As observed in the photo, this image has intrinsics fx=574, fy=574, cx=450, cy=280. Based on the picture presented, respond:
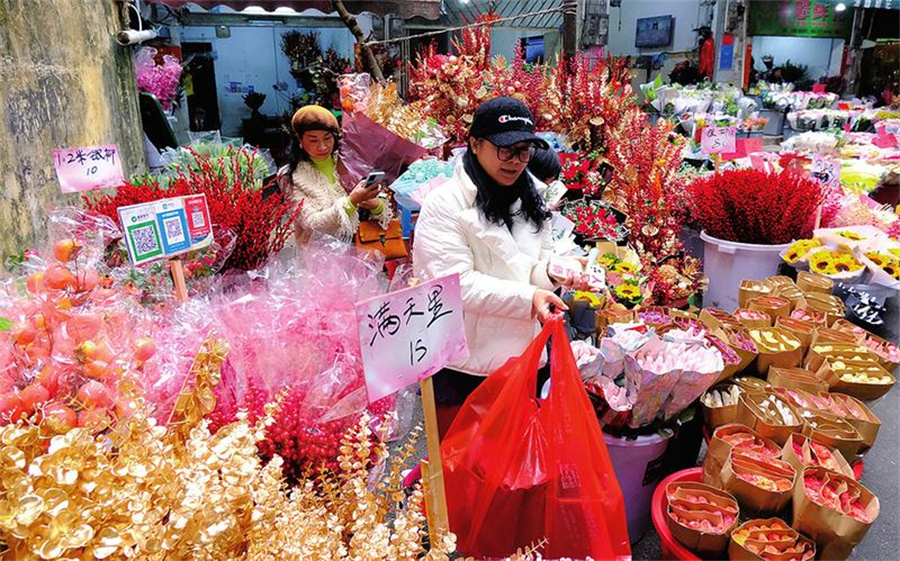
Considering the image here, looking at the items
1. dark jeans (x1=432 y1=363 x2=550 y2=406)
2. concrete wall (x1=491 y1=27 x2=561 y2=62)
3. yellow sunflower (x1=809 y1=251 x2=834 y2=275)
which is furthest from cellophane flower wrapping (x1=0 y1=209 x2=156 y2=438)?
concrete wall (x1=491 y1=27 x2=561 y2=62)

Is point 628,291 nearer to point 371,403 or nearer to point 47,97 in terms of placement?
point 371,403

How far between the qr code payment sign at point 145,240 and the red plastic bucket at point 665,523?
5.20 feet

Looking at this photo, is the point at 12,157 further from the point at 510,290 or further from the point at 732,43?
the point at 732,43

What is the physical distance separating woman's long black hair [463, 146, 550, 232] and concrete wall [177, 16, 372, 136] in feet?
25.3

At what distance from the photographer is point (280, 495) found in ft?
3.11

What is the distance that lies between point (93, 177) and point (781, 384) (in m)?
2.79

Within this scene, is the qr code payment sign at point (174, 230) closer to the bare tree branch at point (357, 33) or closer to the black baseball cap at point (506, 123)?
the black baseball cap at point (506, 123)

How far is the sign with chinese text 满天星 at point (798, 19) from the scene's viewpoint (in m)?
13.6

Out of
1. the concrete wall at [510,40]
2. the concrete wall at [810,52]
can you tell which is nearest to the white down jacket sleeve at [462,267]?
the concrete wall at [510,40]

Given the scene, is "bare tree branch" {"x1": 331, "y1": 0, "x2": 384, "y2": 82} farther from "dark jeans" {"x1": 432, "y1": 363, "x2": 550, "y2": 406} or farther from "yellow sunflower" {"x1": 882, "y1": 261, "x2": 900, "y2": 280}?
"yellow sunflower" {"x1": 882, "y1": 261, "x2": 900, "y2": 280}

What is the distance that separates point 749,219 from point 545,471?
277 cm

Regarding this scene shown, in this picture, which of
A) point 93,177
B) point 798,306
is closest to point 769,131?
point 798,306

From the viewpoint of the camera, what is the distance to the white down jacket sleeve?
177cm

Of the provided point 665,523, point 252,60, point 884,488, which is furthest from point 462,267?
point 252,60
